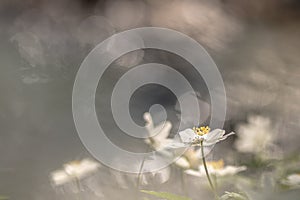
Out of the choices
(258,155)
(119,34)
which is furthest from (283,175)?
(119,34)

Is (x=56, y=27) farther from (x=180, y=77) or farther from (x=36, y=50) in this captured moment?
(x=180, y=77)

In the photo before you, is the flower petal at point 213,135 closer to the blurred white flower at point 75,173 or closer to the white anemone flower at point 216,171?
the white anemone flower at point 216,171

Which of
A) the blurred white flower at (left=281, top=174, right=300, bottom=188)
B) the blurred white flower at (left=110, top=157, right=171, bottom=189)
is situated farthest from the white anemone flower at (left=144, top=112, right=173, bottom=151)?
the blurred white flower at (left=281, top=174, right=300, bottom=188)

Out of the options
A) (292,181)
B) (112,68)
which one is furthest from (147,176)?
(112,68)

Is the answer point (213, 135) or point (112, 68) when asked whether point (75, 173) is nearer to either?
point (213, 135)

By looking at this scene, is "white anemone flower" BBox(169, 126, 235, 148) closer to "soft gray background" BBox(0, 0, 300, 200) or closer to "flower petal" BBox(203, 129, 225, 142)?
"flower petal" BBox(203, 129, 225, 142)

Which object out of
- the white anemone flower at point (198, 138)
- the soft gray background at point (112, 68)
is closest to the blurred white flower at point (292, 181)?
the white anemone flower at point (198, 138)

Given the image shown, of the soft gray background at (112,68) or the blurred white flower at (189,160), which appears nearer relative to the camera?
the blurred white flower at (189,160)

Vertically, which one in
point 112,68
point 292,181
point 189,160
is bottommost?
point 292,181

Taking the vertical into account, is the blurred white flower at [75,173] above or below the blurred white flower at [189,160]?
above
